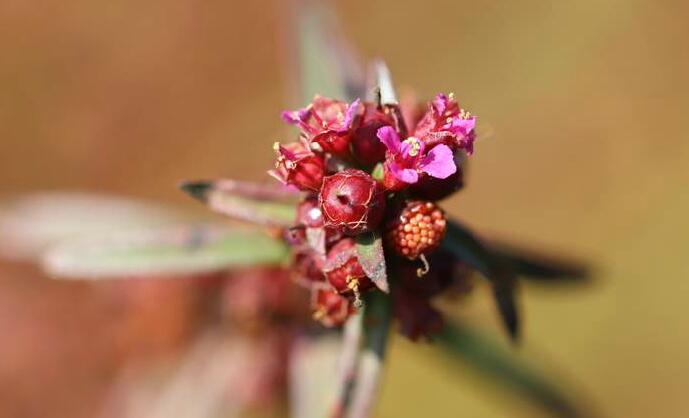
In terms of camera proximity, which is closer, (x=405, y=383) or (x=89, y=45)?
(x=405, y=383)

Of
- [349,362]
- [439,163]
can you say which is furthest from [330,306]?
[439,163]

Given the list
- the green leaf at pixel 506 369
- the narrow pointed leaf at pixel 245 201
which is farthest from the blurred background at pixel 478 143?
the narrow pointed leaf at pixel 245 201

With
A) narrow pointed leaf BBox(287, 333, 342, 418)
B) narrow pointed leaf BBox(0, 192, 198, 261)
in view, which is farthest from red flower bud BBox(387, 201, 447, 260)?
narrow pointed leaf BBox(0, 192, 198, 261)

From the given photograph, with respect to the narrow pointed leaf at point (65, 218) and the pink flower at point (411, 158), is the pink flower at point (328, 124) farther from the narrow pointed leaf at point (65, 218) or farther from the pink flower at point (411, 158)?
the narrow pointed leaf at point (65, 218)

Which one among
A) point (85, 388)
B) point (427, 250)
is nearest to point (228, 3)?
point (85, 388)

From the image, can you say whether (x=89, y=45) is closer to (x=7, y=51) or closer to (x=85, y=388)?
(x=7, y=51)

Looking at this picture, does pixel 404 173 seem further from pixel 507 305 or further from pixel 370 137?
pixel 507 305
